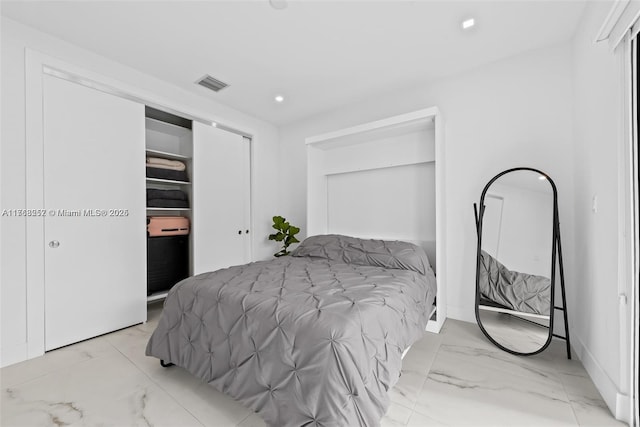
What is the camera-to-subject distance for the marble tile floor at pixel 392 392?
139cm

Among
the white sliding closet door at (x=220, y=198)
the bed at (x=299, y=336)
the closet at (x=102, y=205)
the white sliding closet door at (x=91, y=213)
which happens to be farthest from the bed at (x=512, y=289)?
the white sliding closet door at (x=91, y=213)

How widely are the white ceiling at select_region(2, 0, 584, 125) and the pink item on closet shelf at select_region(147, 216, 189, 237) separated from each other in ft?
4.92

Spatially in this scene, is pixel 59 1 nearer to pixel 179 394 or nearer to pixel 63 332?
pixel 63 332

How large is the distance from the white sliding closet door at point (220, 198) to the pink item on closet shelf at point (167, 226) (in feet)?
0.53

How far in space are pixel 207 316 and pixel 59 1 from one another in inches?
94.1

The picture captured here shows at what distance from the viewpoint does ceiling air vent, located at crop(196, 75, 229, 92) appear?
9.24 feet

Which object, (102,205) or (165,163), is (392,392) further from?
(165,163)

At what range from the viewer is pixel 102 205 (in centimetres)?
241

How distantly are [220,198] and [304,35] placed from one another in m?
2.07

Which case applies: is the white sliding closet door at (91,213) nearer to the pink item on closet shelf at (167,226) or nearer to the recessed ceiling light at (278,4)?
the pink item on closet shelf at (167,226)

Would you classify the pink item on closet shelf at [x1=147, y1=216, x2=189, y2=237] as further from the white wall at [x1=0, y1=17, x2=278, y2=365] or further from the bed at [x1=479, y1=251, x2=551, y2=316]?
the bed at [x1=479, y1=251, x2=551, y2=316]

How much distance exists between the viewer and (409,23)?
2.03 metres

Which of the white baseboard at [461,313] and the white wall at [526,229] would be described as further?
the white baseboard at [461,313]

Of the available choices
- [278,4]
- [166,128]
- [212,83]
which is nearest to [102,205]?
[166,128]
